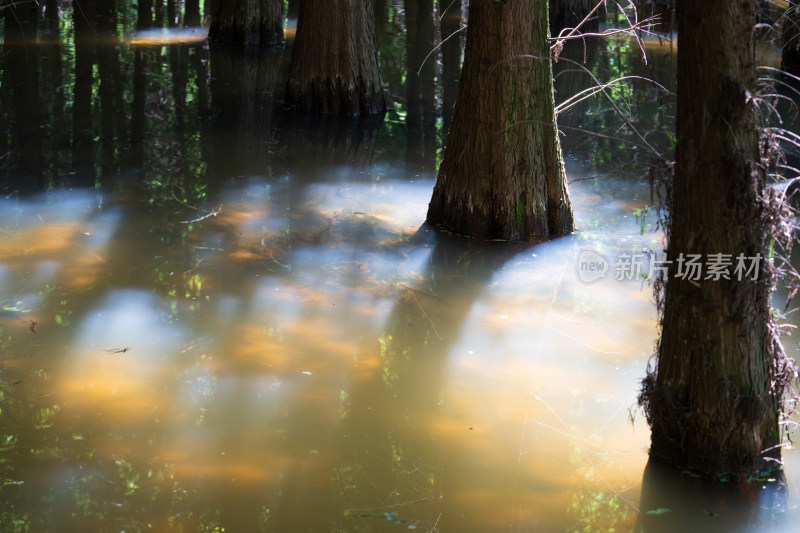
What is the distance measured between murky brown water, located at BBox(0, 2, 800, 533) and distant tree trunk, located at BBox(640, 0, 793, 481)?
319 mm

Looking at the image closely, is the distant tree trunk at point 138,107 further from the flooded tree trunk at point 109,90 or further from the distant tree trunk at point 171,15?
the distant tree trunk at point 171,15

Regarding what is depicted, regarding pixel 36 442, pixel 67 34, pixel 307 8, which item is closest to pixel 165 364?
pixel 36 442

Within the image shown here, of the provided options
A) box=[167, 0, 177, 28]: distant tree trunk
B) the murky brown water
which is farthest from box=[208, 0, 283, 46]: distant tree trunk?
the murky brown water

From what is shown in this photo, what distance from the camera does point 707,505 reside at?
4.50m

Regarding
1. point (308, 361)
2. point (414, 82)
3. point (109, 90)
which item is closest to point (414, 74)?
point (414, 82)

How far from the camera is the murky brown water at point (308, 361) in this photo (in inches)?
176

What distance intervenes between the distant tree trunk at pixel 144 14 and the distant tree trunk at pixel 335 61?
7.72 metres

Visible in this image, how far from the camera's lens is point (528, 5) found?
7727 millimetres

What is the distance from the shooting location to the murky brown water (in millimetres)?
4473

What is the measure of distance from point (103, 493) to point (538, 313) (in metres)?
3.57

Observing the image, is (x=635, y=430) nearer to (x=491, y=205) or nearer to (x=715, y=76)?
(x=715, y=76)

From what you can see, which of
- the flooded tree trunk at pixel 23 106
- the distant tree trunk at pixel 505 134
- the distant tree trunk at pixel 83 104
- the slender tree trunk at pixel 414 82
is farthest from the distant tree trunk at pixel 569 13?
the distant tree trunk at pixel 505 134

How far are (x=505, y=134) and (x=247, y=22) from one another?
36.8 ft

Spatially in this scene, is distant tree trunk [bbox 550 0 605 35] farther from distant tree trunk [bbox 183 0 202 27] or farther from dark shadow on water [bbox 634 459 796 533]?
dark shadow on water [bbox 634 459 796 533]
